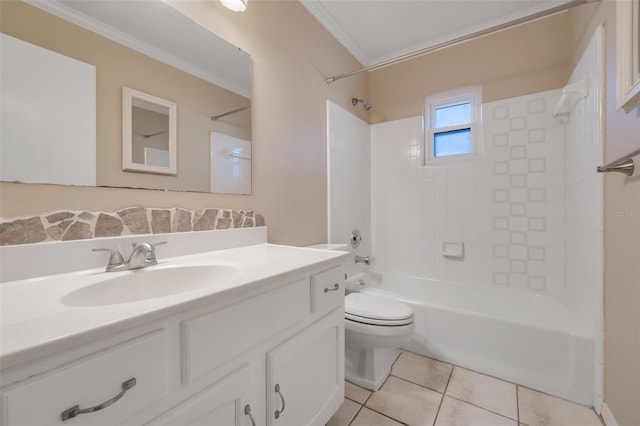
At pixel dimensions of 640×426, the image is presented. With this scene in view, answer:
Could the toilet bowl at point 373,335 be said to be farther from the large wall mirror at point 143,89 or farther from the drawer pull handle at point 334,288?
the large wall mirror at point 143,89

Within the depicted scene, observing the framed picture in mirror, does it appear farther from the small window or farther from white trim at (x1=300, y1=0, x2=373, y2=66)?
A: the small window

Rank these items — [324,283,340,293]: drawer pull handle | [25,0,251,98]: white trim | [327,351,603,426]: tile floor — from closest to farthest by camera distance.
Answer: [25,0,251,98]: white trim
[324,283,340,293]: drawer pull handle
[327,351,603,426]: tile floor

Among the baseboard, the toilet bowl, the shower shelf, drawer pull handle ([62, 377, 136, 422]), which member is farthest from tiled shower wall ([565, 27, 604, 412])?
drawer pull handle ([62, 377, 136, 422])

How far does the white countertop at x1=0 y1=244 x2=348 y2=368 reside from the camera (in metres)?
0.40

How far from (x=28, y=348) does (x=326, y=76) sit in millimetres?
2107

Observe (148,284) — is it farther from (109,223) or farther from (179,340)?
(179,340)

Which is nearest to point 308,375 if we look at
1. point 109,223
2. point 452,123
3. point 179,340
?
point 179,340

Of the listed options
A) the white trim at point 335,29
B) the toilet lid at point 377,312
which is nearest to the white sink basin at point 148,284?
the toilet lid at point 377,312

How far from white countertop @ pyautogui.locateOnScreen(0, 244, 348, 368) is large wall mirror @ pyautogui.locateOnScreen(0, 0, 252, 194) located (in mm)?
334

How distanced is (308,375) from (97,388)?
0.68 meters

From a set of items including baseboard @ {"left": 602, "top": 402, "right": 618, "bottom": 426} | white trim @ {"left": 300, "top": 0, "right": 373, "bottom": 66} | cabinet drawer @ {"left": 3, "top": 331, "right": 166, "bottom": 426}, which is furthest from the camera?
white trim @ {"left": 300, "top": 0, "right": 373, "bottom": 66}

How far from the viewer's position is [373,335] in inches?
56.1

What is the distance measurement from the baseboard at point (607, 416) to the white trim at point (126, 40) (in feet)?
7.58

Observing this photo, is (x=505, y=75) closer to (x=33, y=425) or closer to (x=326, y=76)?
(x=326, y=76)
